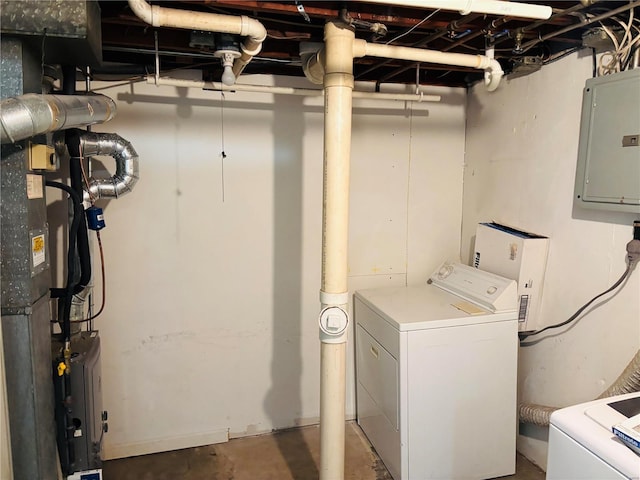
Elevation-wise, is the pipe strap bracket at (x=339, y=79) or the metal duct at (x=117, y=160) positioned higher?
the pipe strap bracket at (x=339, y=79)

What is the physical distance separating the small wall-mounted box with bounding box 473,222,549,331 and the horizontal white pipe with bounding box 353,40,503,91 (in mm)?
756

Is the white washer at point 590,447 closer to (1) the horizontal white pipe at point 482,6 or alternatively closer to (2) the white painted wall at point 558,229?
(2) the white painted wall at point 558,229

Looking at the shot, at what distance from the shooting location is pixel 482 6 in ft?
4.66

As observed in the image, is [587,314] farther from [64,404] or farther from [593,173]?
[64,404]

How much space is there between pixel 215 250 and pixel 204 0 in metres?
1.31

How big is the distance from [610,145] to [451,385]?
1238 mm

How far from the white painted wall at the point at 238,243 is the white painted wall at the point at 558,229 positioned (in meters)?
0.40

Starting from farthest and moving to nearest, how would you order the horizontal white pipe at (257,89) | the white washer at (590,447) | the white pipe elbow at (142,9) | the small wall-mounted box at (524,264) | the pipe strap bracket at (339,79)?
the small wall-mounted box at (524,264), the horizontal white pipe at (257,89), the pipe strap bracket at (339,79), the white pipe elbow at (142,9), the white washer at (590,447)

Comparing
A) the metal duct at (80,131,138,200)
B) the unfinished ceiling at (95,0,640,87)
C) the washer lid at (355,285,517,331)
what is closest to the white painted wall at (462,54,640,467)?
the unfinished ceiling at (95,0,640,87)

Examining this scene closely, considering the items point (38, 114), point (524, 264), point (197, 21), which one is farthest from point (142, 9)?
point (524, 264)

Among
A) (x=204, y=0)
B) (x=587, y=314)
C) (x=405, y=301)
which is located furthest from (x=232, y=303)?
(x=587, y=314)

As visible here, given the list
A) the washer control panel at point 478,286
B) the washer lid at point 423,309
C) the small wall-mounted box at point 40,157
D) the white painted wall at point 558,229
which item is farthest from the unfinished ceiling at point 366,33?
the washer lid at point 423,309

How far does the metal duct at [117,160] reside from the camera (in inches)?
77.2

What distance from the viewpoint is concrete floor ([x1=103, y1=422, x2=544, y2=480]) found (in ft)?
7.47
